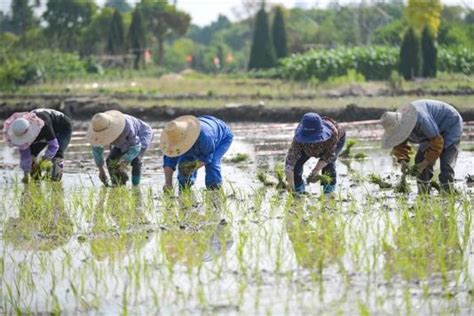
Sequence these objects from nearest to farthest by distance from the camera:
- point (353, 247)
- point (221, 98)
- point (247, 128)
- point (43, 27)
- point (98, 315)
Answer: point (98, 315) → point (353, 247) → point (247, 128) → point (221, 98) → point (43, 27)

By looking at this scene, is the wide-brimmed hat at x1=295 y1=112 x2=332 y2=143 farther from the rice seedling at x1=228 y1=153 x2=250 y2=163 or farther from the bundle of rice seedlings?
the rice seedling at x1=228 y1=153 x2=250 y2=163

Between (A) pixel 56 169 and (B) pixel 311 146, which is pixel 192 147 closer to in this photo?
(B) pixel 311 146

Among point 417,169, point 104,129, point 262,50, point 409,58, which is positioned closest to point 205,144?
point 104,129

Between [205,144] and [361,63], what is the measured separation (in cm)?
2408

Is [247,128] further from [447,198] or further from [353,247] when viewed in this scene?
[353,247]

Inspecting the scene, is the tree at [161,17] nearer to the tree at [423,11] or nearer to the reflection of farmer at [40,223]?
the tree at [423,11]

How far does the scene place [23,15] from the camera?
53969mm

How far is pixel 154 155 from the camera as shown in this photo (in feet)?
49.6

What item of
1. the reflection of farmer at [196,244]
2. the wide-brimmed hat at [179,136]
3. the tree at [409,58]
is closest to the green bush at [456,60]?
the tree at [409,58]

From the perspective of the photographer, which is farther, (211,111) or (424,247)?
(211,111)

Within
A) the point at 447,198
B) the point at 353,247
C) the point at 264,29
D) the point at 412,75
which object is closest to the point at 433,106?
the point at 447,198

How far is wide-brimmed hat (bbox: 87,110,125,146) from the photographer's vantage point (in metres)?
10.4

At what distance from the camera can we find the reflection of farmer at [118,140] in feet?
34.1

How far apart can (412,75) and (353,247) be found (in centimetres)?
2313
